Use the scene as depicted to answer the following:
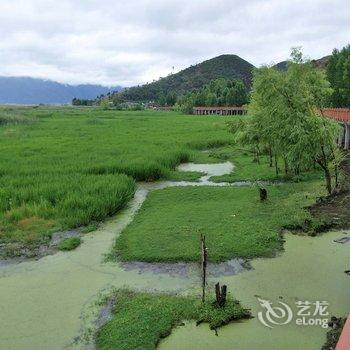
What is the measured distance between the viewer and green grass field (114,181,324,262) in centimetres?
1174

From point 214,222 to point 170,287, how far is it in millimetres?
4370

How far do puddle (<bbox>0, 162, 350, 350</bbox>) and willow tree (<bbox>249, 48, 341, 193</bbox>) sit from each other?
471 centimetres

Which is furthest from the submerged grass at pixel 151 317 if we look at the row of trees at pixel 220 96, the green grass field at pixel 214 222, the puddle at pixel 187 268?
the row of trees at pixel 220 96

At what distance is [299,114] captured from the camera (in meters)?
16.6

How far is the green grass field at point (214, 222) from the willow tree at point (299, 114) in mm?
1676

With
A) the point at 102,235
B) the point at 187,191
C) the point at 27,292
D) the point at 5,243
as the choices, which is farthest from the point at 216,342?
the point at 187,191

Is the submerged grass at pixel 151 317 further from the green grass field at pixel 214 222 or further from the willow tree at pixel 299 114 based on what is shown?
the willow tree at pixel 299 114

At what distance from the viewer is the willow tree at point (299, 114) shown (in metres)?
16.5

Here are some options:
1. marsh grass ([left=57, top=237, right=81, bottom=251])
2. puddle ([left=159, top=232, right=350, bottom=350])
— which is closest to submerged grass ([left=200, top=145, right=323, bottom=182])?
puddle ([left=159, top=232, right=350, bottom=350])

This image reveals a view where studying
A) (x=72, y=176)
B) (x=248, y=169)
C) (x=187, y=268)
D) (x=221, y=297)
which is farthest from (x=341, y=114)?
(x=221, y=297)

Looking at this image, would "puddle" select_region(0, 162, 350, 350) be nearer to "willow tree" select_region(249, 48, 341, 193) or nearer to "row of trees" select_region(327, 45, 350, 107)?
"willow tree" select_region(249, 48, 341, 193)

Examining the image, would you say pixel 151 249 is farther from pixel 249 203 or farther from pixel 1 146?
pixel 1 146

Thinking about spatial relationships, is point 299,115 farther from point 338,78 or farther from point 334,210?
point 338,78

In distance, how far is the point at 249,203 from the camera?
1639 cm
